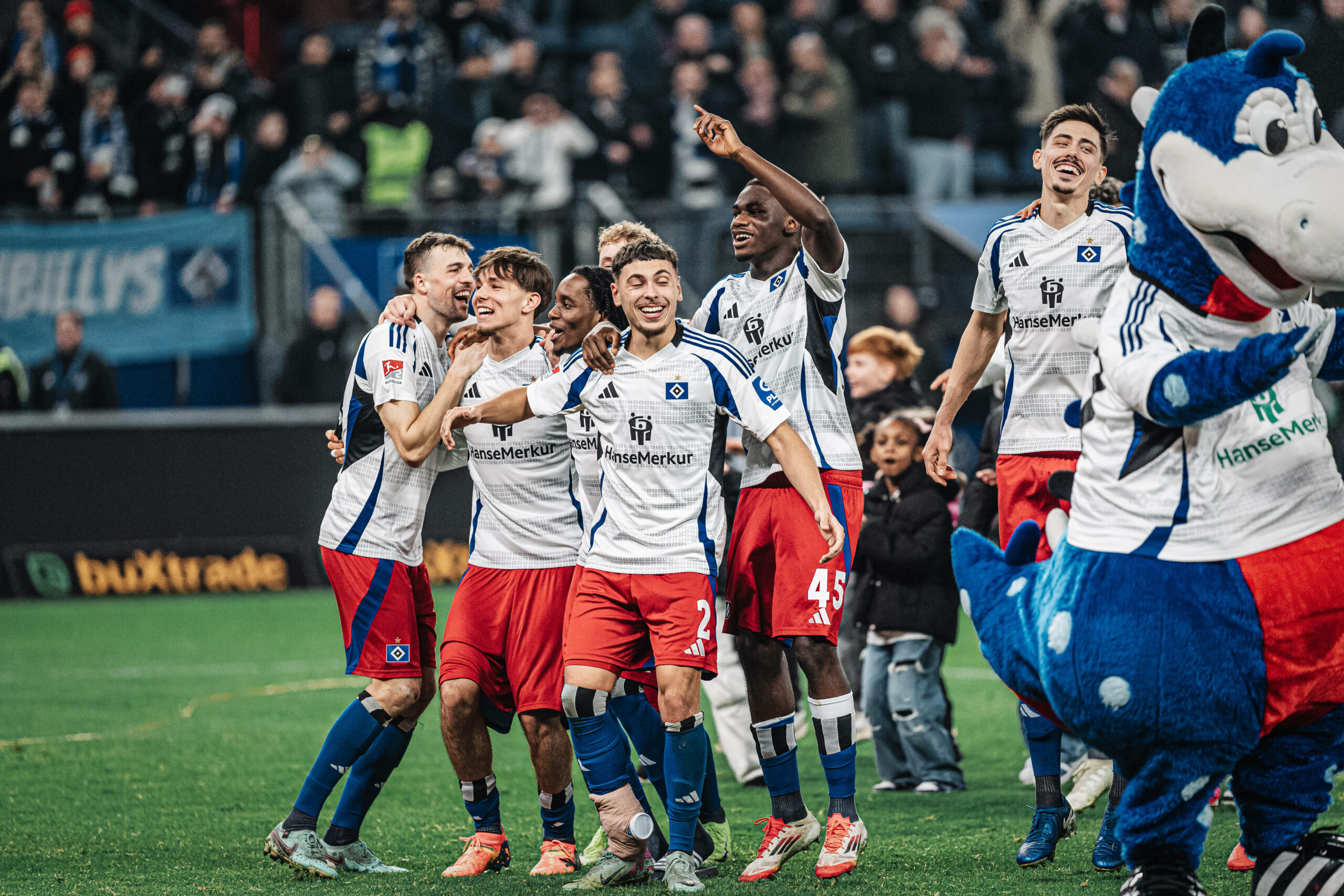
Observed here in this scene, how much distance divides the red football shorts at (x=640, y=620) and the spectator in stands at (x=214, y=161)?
11337mm

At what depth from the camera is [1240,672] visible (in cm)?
331

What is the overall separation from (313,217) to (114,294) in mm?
1955

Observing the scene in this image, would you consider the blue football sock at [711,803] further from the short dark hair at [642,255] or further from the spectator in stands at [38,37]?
the spectator in stands at [38,37]

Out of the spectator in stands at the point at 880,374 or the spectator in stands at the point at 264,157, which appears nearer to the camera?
the spectator in stands at the point at 880,374

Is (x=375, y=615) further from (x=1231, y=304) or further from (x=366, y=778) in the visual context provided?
(x=1231, y=304)

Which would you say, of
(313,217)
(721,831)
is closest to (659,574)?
(721,831)

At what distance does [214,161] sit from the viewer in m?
15.1

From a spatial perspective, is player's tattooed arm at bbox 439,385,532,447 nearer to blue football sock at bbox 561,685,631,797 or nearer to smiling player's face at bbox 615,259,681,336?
smiling player's face at bbox 615,259,681,336

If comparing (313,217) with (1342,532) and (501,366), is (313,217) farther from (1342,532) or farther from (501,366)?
(1342,532)

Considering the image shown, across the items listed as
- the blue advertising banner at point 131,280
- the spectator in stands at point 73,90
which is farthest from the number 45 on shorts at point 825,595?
the spectator in stands at point 73,90

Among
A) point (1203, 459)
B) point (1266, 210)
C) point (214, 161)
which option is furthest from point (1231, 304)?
point (214, 161)

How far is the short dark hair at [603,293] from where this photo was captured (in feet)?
17.7

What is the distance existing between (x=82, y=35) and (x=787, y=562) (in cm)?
1416

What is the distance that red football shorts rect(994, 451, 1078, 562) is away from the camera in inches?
199
